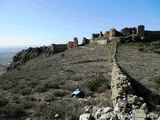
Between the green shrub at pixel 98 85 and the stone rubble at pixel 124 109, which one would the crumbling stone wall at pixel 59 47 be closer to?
the green shrub at pixel 98 85

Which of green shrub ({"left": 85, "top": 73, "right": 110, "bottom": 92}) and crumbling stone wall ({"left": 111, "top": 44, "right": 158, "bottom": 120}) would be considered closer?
crumbling stone wall ({"left": 111, "top": 44, "right": 158, "bottom": 120})

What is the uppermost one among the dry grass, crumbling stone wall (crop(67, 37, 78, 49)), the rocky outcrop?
crumbling stone wall (crop(67, 37, 78, 49))

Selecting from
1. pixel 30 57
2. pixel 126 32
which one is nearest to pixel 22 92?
pixel 126 32

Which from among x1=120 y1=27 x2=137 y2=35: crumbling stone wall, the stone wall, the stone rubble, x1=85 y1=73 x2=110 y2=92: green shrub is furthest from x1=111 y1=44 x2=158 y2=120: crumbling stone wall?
the stone wall

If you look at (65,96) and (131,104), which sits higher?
(131,104)

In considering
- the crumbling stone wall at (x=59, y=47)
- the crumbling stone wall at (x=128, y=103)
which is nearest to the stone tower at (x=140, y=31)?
the crumbling stone wall at (x=59, y=47)

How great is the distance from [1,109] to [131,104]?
5472mm

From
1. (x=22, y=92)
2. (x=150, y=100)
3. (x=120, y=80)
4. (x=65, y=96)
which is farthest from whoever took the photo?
(x=22, y=92)

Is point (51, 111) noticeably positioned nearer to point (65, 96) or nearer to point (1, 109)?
point (1, 109)

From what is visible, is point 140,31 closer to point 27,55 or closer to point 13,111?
point 27,55

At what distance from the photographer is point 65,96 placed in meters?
10.8

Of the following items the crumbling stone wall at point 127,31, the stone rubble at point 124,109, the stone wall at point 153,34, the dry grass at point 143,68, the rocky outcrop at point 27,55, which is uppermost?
the crumbling stone wall at point 127,31

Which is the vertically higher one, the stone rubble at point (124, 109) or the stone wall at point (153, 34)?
the stone wall at point (153, 34)

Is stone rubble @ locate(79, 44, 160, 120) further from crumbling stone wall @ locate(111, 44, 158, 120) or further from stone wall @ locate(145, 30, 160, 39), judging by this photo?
stone wall @ locate(145, 30, 160, 39)
